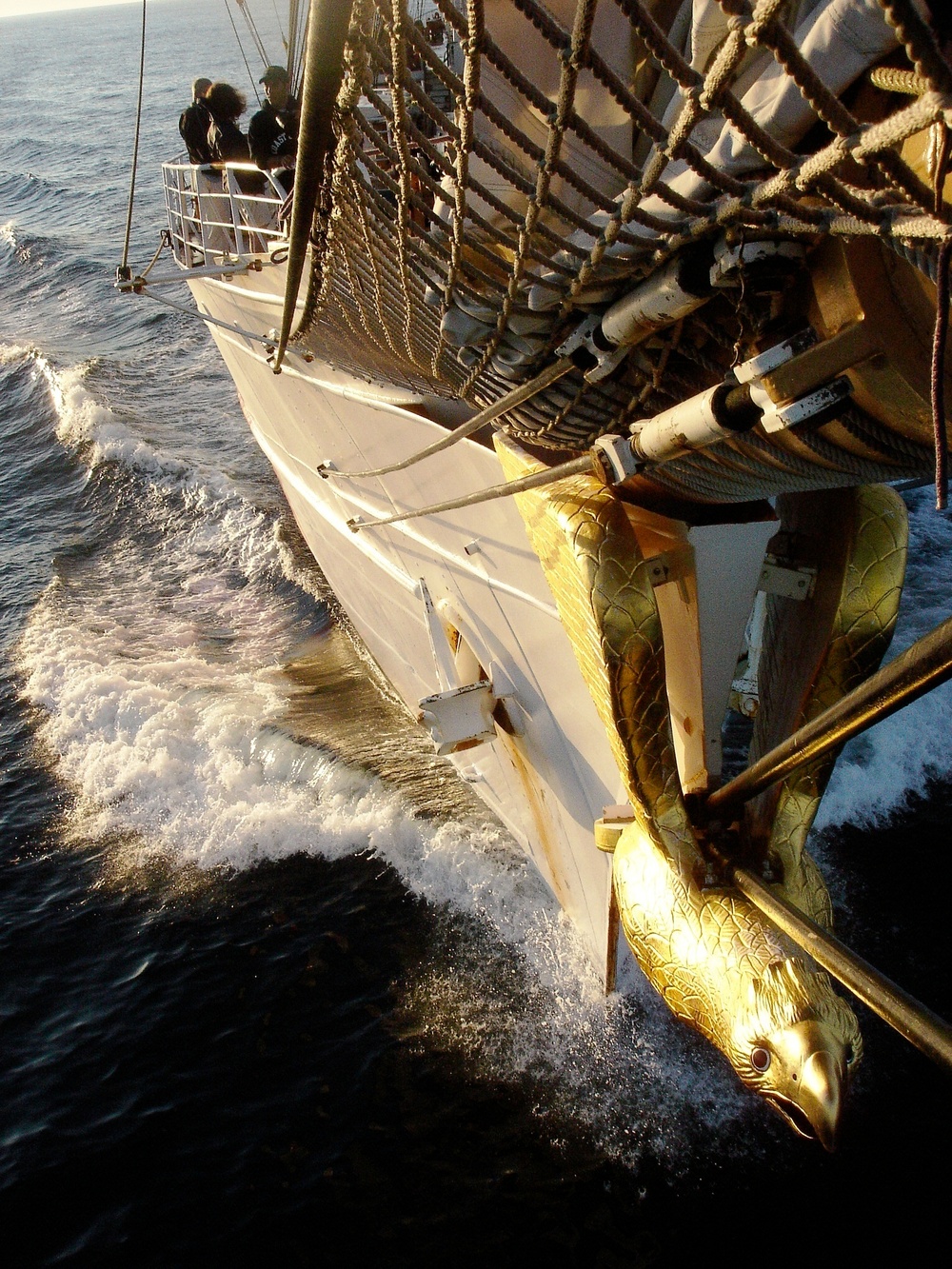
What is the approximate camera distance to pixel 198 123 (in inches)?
333

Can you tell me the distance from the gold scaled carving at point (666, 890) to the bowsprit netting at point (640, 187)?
1.15 feet

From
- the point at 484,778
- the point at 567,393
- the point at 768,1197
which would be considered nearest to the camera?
the point at 567,393

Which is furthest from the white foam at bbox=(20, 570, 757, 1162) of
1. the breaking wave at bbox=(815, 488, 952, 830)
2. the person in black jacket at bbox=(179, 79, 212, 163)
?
the person in black jacket at bbox=(179, 79, 212, 163)

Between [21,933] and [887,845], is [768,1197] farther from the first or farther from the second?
[21,933]

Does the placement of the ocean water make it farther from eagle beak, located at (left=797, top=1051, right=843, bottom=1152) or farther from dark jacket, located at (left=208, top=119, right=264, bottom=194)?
dark jacket, located at (left=208, top=119, right=264, bottom=194)

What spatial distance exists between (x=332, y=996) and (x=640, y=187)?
549 centimetres

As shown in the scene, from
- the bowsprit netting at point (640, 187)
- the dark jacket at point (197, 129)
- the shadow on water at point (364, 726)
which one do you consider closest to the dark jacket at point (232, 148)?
Result: the dark jacket at point (197, 129)

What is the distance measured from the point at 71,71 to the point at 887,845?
2283 inches

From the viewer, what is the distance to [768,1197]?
15.9 feet

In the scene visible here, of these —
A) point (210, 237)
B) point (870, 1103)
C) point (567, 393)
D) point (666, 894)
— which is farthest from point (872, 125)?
point (210, 237)

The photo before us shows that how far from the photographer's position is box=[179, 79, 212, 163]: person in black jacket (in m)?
8.41

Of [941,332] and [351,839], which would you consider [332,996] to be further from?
[941,332]

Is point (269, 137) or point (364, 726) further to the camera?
point (364, 726)

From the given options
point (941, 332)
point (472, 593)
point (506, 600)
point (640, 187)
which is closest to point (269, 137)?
point (472, 593)
